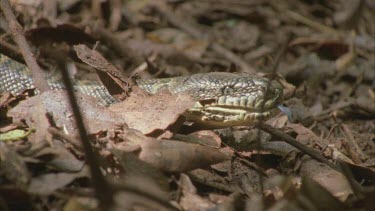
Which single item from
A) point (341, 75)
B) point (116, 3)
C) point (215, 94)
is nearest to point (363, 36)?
point (341, 75)

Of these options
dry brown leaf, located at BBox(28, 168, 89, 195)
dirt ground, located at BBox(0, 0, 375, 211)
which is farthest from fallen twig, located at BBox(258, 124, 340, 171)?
dry brown leaf, located at BBox(28, 168, 89, 195)

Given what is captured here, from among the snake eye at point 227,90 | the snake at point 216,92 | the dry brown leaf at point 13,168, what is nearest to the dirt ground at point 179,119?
the dry brown leaf at point 13,168

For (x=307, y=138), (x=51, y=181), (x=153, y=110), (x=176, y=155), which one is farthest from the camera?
(x=307, y=138)

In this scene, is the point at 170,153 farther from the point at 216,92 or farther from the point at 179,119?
the point at 216,92

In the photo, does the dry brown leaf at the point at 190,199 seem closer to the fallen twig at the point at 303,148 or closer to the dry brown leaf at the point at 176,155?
the dry brown leaf at the point at 176,155

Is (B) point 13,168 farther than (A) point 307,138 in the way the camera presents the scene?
No

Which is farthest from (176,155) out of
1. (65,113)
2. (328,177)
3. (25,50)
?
(25,50)

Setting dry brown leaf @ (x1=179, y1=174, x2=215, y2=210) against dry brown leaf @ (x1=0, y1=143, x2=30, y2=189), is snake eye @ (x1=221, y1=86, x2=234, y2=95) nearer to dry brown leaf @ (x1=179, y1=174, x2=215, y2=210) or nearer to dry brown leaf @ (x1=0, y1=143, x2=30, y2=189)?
dry brown leaf @ (x1=179, y1=174, x2=215, y2=210)
